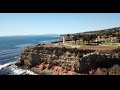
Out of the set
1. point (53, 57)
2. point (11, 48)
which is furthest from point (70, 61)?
point (11, 48)

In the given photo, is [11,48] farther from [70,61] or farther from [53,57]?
[70,61]

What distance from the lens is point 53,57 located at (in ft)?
79.6

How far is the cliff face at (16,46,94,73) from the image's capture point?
21.8m

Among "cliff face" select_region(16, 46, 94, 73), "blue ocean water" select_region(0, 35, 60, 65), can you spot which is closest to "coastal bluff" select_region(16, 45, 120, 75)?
"cliff face" select_region(16, 46, 94, 73)

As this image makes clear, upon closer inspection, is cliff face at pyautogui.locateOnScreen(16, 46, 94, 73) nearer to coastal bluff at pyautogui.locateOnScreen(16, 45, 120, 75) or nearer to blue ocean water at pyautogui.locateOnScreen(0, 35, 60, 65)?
coastal bluff at pyautogui.locateOnScreen(16, 45, 120, 75)

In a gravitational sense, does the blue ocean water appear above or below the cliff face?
below

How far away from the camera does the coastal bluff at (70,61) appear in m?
21.0

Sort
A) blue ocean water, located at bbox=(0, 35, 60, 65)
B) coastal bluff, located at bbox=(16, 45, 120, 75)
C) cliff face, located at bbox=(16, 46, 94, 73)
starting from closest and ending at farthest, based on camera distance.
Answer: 1. coastal bluff, located at bbox=(16, 45, 120, 75)
2. cliff face, located at bbox=(16, 46, 94, 73)
3. blue ocean water, located at bbox=(0, 35, 60, 65)

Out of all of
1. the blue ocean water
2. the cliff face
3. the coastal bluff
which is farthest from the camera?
the blue ocean water
